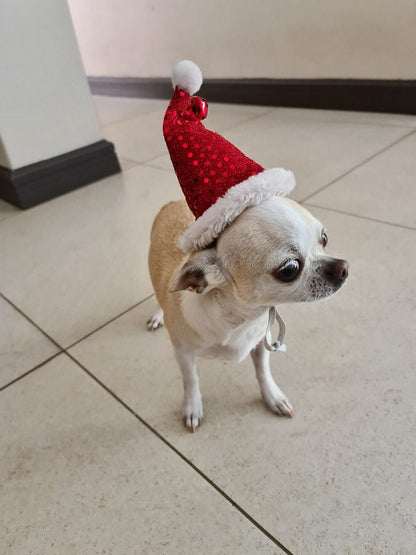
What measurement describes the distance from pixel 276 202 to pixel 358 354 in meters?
0.49

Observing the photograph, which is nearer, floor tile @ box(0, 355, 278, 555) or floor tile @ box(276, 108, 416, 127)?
floor tile @ box(0, 355, 278, 555)

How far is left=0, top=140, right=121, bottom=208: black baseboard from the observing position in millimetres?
1834

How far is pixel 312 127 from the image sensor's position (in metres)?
2.14

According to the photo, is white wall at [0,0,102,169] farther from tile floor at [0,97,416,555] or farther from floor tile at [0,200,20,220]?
tile floor at [0,97,416,555]

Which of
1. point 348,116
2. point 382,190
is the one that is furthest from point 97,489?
point 348,116

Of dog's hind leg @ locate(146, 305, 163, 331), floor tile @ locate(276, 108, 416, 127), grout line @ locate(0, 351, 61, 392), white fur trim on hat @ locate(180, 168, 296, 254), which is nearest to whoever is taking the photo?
white fur trim on hat @ locate(180, 168, 296, 254)

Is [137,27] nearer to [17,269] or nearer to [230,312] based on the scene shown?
[17,269]

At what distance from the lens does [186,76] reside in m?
0.73

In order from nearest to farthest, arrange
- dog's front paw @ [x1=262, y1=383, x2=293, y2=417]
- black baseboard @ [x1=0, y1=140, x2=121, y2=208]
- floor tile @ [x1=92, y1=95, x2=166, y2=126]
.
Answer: dog's front paw @ [x1=262, y1=383, x2=293, y2=417]
black baseboard @ [x1=0, y1=140, x2=121, y2=208]
floor tile @ [x1=92, y1=95, x2=166, y2=126]

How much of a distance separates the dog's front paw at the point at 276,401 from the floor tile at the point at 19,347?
553 mm

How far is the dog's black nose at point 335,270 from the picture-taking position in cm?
63

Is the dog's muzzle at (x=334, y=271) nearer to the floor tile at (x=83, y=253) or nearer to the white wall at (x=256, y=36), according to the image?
the floor tile at (x=83, y=253)

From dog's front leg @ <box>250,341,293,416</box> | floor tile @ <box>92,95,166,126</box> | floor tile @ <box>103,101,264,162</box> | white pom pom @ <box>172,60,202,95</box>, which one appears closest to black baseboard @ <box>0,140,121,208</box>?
floor tile @ <box>103,101,264,162</box>

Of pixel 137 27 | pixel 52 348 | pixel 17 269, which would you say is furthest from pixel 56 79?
pixel 137 27
